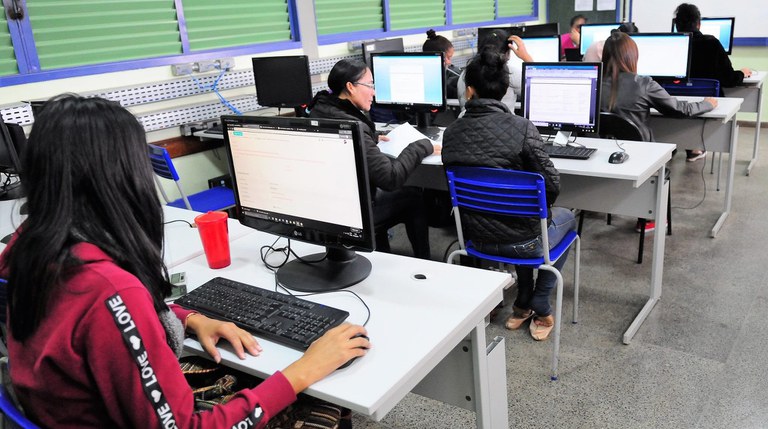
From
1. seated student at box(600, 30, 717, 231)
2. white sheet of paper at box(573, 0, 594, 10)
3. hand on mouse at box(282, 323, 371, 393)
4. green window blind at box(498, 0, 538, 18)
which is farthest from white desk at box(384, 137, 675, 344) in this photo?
white sheet of paper at box(573, 0, 594, 10)

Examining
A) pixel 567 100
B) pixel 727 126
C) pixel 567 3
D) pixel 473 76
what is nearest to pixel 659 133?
pixel 727 126

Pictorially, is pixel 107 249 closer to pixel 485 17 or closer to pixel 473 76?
pixel 473 76

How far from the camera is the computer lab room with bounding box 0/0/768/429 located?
98 centimetres

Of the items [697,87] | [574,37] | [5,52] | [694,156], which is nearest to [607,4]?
[574,37]

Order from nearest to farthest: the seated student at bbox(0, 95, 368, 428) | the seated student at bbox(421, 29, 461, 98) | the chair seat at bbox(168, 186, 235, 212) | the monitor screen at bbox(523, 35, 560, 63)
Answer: the seated student at bbox(0, 95, 368, 428), the chair seat at bbox(168, 186, 235, 212), the seated student at bbox(421, 29, 461, 98), the monitor screen at bbox(523, 35, 560, 63)

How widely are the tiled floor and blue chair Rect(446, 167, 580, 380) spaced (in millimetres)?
173

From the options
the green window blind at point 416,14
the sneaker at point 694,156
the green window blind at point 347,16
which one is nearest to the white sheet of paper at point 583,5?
the green window blind at point 416,14

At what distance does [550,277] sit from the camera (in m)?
2.53

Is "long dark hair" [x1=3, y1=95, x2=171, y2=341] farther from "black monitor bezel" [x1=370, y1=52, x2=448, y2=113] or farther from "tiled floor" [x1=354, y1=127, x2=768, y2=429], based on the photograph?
"black monitor bezel" [x1=370, y1=52, x2=448, y2=113]

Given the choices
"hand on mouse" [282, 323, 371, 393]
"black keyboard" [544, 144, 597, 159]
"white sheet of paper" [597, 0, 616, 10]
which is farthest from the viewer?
"white sheet of paper" [597, 0, 616, 10]

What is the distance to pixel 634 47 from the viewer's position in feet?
10.7

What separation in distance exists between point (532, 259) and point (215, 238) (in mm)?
1238

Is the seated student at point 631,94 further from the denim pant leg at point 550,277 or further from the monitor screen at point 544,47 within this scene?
the monitor screen at point 544,47

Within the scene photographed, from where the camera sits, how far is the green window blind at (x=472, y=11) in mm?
6402
